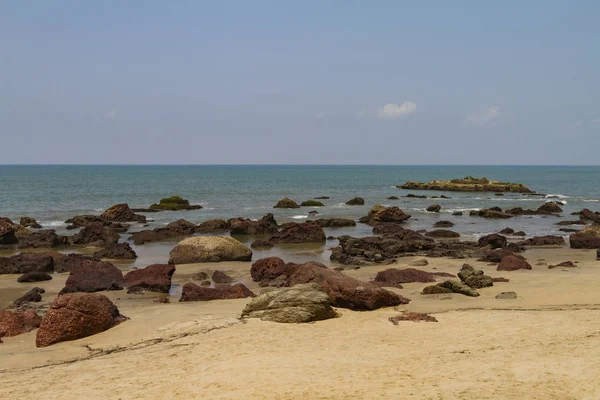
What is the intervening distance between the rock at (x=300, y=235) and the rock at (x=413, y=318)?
18202 mm

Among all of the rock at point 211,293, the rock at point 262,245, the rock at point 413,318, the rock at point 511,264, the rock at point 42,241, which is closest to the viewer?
the rock at point 413,318

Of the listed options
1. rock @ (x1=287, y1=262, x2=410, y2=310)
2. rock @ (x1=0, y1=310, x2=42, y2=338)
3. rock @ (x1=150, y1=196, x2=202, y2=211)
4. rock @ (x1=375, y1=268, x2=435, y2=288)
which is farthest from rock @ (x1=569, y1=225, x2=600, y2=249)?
rock @ (x1=150, y1=196, x2=202, y2=211)

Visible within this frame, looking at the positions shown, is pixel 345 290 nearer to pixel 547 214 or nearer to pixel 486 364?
pixel 486 364

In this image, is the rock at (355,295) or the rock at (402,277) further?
the rock at (402,277)

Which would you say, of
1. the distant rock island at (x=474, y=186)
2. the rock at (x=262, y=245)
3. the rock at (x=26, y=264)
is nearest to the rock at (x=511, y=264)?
the rock at (x=262, y=245)

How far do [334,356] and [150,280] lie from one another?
9501mm

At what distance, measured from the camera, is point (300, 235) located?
31062 millimetres

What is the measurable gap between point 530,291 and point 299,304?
7044 mm

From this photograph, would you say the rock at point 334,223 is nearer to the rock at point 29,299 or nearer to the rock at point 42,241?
the rock at point 42,241

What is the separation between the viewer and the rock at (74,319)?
11617 millimetres

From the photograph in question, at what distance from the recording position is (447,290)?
1582 centimetres

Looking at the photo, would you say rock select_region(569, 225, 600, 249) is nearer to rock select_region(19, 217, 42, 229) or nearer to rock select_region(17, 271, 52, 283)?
rock select_region(17, 271, 52, 283)

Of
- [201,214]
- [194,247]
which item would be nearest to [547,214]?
[201,214]

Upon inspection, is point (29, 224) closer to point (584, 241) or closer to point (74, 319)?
point (74, 319)
